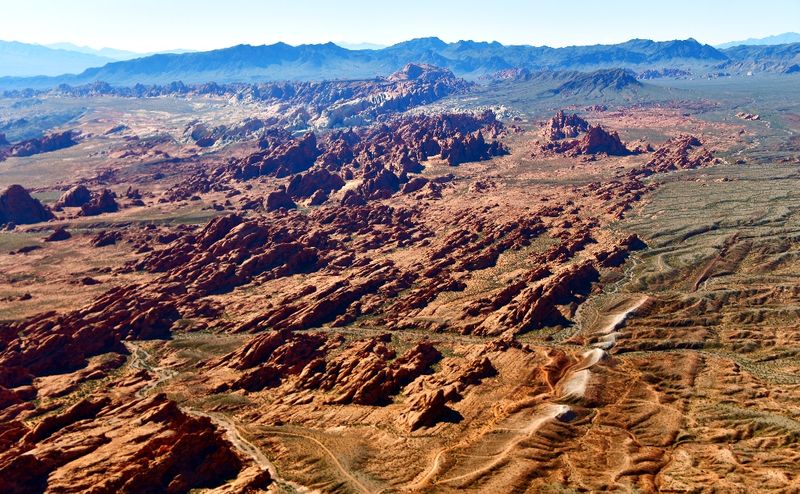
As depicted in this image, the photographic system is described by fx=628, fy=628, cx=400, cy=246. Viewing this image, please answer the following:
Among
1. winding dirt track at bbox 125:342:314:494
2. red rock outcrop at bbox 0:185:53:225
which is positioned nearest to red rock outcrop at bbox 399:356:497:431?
winding dirt track at bbox 125:342:314:494

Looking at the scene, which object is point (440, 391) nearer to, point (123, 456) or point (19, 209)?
point (123, 456)

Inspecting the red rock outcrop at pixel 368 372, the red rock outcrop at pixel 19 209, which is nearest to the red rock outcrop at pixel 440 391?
the red rock outcrop at pixel 368 372

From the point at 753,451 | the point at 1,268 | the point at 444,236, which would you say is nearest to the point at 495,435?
the point at 753,451

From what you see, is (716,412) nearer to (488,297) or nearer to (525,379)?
(525,379)

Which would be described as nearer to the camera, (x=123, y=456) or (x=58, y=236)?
(x=123, y=456)

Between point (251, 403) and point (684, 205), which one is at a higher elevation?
point (684, 205)

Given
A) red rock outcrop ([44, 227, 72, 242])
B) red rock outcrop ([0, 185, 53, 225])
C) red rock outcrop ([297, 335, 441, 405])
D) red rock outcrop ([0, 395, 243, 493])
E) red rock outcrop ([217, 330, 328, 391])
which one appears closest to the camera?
red rock outcrop ([0, 395, 243, 493])

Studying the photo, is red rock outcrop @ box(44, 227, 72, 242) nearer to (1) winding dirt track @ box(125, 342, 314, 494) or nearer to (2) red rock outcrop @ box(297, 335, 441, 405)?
(1) winding dirt track @ box(125, 342, 314, 494)

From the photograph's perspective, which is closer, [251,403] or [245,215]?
[251,403]

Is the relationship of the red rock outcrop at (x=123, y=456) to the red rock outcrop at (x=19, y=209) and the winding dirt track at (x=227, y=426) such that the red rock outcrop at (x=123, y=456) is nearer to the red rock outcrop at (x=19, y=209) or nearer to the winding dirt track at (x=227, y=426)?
the winding dirt track at (x=227, y=426)

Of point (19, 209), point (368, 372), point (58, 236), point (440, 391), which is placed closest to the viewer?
point (440, 391)

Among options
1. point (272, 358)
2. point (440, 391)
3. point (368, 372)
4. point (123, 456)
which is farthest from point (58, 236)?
point (440, 391)
